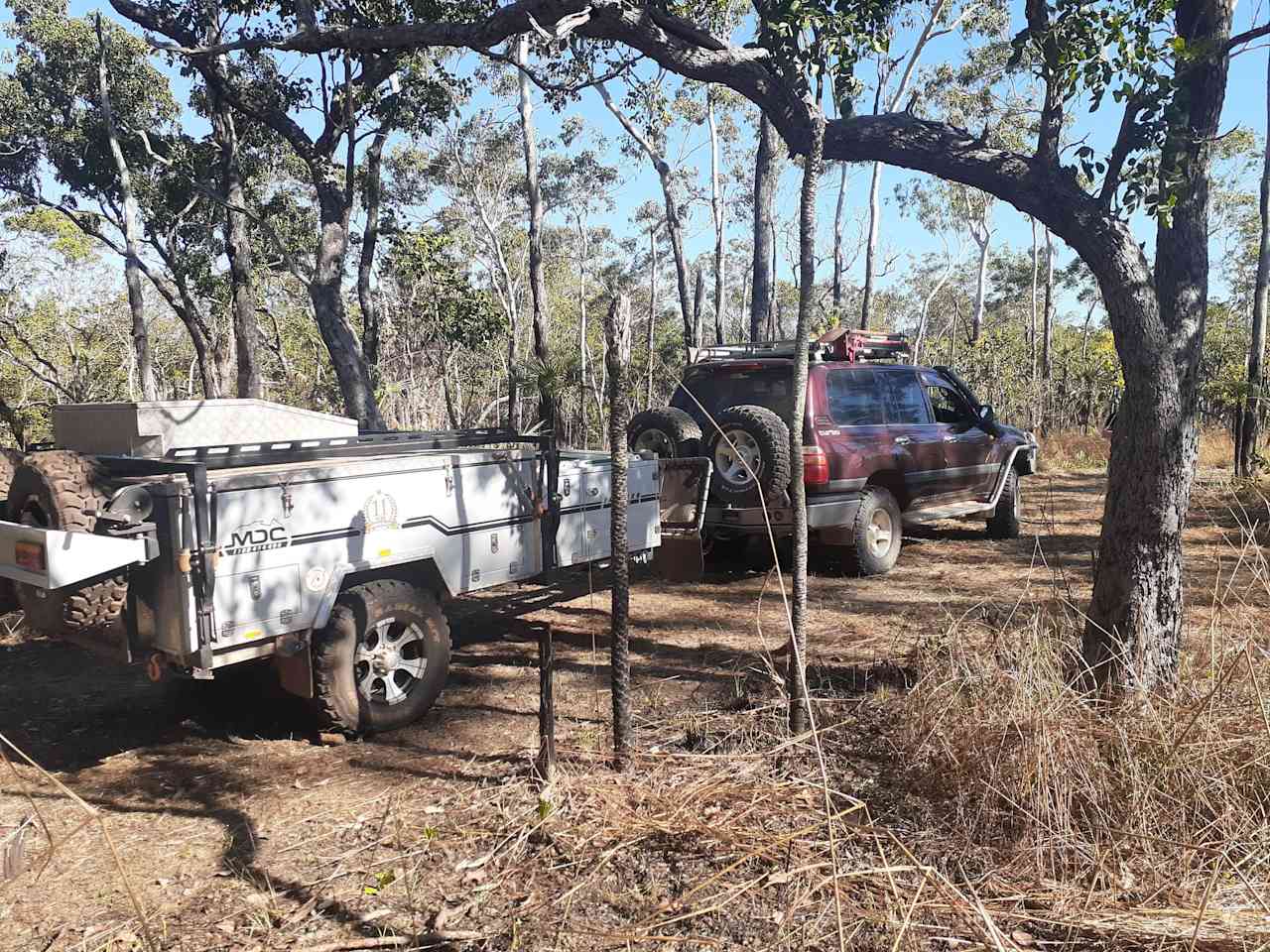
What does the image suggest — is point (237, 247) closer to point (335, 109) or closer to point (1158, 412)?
point (335, 109)

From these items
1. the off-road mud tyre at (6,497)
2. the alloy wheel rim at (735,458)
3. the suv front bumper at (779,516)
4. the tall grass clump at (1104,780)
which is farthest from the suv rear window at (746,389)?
the off-road mud tyre at (6,497)

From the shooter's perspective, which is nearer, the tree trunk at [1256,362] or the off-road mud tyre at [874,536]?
the off-road mud tyre at [874,536]

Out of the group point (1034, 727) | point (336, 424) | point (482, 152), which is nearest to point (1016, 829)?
point (1034, 727)

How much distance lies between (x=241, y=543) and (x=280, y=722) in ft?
4.29

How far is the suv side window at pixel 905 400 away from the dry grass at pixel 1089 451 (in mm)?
9284

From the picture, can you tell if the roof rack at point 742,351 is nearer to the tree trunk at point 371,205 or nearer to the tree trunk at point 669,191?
the tree trunk at point 371,205

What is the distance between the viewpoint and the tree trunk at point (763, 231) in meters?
19.2

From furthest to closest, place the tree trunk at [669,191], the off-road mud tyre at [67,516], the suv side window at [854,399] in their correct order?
1. the tree trunk at [669,191]
2. the suv side window at [854,399]
3. the off-road mud tyre at [67,516]

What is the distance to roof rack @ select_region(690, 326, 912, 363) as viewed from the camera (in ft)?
26.2

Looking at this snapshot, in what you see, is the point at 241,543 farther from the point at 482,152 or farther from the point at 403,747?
the point at 482,152

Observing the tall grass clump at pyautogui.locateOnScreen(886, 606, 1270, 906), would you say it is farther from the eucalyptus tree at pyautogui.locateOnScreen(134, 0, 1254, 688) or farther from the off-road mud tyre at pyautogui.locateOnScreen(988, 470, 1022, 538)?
the off-road mud tyre at pyautogui.locateOnScreen(988, 470, 1022, 538)

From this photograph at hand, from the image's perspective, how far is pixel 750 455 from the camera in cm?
698

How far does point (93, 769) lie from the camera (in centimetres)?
420

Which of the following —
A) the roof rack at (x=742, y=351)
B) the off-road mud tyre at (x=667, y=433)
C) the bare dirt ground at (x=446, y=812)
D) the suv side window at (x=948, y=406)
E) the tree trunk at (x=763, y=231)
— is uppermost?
the tree trunk at (x=763, y=231)
